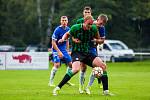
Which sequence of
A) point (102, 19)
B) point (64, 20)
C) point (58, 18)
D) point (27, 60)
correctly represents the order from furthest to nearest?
point (58, 18) < point (27, 60) < point (64, 20) < point (102, 19)

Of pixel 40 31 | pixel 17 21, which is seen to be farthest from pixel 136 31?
pixel 17 21

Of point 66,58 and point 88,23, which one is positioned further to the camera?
point 66,58

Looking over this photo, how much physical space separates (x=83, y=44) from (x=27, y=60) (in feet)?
66.2

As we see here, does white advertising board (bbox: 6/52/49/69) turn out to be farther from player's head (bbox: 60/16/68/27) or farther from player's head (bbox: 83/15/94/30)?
player's head (bbox: 83/15/94/30)

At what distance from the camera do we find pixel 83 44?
16.1 metres

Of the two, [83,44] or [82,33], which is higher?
[82,33]

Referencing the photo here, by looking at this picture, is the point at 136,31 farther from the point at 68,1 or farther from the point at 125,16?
the point at 68,1

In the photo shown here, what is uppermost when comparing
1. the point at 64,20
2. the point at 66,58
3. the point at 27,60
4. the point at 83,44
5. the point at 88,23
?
the point at 88,23

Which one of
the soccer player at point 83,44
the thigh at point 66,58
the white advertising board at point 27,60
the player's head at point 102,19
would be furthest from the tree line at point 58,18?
the soccer player at point 83,44

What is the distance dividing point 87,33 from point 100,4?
133ft

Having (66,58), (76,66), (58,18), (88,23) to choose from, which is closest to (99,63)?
(76,66)

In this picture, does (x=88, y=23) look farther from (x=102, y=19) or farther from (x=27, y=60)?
(x=27, y=60)

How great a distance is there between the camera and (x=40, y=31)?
223ft

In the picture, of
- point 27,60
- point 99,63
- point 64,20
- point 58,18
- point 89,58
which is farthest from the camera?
point 58,18
